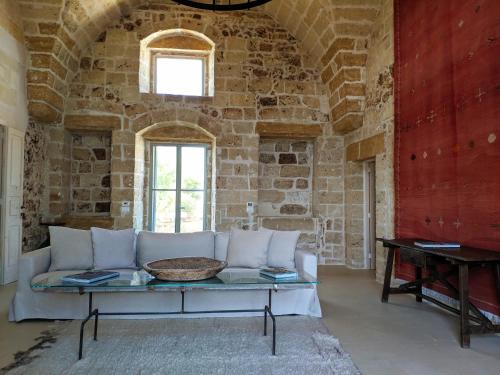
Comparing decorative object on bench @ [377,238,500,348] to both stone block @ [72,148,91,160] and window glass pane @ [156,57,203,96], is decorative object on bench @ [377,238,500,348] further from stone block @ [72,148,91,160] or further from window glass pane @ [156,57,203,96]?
stone block @ [72,148,91,160]

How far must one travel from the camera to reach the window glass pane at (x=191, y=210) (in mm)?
6672

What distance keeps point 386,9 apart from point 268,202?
3.74 meters

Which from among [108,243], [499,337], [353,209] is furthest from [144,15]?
[499,337]

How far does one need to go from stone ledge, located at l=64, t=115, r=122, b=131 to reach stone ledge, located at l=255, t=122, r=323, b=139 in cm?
254

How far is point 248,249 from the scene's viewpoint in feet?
12.5

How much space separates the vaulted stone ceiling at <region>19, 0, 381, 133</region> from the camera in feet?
16.3

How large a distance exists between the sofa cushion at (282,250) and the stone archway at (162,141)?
258cm

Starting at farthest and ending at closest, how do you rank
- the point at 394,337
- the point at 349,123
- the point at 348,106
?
the point at 349,123, the point at 348,106, the point at 394,337

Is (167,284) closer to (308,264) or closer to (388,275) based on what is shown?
(308,264)

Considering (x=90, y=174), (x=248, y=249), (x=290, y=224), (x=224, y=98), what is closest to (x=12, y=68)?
(x=90, y=174)

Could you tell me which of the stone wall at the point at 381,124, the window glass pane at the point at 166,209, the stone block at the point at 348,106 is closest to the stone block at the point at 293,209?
the stone wall at the point at 381,124

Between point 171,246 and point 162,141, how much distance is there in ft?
10.9

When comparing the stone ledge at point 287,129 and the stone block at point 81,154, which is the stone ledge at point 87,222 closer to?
the stone block at point 81,154

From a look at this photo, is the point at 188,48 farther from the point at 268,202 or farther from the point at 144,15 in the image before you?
the point at 268,202
